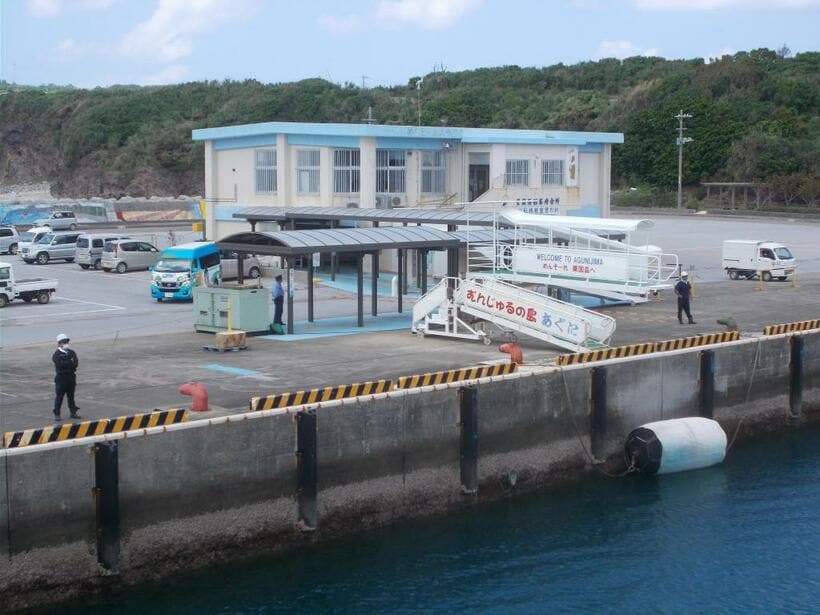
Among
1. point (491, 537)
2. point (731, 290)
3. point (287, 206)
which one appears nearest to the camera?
point (491, 537)

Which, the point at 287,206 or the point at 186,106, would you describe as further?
the point at 186,106

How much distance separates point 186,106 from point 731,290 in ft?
327

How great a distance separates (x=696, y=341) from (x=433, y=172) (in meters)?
22.8

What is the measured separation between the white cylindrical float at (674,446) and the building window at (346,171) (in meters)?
24.6

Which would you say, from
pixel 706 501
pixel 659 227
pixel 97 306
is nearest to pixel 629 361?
pixel 706 501

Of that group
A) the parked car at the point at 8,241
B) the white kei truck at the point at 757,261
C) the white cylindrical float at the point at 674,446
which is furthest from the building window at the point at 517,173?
the parked car at the point at 8,241

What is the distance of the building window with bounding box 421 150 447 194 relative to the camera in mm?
49781

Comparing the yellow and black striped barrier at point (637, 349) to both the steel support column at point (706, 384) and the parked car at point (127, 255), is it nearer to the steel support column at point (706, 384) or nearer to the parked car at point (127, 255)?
the steel support column at point (706, 384)

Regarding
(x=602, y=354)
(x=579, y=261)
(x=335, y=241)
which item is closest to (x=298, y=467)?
(x=602, y=354)

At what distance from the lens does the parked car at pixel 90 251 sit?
168ft

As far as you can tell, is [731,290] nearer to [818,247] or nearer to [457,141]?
[457,141]

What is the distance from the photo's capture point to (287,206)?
161 feet

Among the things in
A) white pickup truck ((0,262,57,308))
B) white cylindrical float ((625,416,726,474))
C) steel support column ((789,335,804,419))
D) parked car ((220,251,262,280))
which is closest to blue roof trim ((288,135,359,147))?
parked car ((220,251,262,280))

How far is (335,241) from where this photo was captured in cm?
3253
